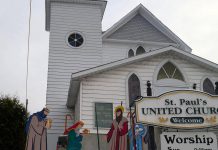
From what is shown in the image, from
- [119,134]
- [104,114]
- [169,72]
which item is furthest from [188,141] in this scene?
[169,72]

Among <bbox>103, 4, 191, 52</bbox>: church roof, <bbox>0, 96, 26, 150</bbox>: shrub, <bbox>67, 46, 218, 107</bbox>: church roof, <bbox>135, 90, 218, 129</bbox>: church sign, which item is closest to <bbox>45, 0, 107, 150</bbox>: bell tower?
<bbox>103, 4, 191, 52</bbox>: church roof

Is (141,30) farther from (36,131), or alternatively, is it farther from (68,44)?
(36,131)

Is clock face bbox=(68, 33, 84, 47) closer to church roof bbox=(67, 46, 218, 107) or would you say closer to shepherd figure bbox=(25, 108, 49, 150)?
church roof bbox=(67, 46, 218, 107)

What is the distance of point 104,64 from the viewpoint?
16812mm

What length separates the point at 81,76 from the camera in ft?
54.1

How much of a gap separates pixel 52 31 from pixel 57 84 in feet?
13.1

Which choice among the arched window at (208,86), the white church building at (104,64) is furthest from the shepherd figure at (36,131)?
the arched window at (208,86)

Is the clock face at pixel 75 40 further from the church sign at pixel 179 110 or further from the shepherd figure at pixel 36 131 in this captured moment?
the church sign at pixel 179 110

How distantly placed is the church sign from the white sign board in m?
0.37

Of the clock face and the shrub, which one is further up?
the clock face

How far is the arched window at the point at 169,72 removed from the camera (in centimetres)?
1767

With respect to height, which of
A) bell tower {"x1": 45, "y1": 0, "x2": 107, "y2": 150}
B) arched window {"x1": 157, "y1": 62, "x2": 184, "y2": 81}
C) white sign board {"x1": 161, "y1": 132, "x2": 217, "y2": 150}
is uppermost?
bell tower {"x1": 45, "y1": 0, "x2": 107, "y2": 150}

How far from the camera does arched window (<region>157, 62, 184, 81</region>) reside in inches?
696

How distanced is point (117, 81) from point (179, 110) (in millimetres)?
4893
